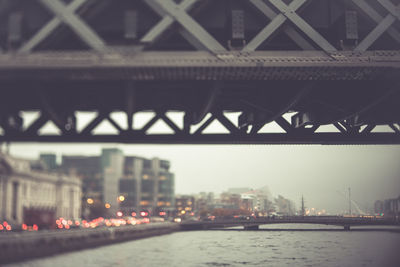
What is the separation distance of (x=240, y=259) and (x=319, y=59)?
57148mm

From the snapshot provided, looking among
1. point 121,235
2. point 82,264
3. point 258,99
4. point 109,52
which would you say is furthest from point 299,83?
point 121,235

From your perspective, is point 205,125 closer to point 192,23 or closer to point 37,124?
point 37,124

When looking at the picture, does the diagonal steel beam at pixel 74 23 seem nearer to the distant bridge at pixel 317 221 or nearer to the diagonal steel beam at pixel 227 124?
the diagonal steel beam at pixel 227 124

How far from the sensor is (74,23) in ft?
31.6

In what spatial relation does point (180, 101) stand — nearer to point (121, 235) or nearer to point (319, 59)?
point (319, 59)

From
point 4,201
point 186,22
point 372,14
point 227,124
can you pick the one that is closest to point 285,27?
point 372,14

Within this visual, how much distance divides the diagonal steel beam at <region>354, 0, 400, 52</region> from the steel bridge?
2cm

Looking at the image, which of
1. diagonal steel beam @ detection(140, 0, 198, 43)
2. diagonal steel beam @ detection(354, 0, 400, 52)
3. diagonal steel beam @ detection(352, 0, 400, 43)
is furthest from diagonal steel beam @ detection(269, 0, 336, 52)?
diagonal steel beam @ detection(140, 0, 198, 43)

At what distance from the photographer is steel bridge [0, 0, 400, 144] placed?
32.0 feet

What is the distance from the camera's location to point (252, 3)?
1041cm

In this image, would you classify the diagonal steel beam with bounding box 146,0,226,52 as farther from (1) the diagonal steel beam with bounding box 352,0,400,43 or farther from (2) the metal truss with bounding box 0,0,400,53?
(1) the diagonal steel beam with bounding box 352,0,400,43

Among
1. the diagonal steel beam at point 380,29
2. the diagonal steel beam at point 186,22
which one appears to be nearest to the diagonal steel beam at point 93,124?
the diagonal steel beam at point 186,22

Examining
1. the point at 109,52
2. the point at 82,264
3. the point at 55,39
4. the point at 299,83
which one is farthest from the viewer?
the point at 82,264

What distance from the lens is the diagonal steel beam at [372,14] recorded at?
416 inches
